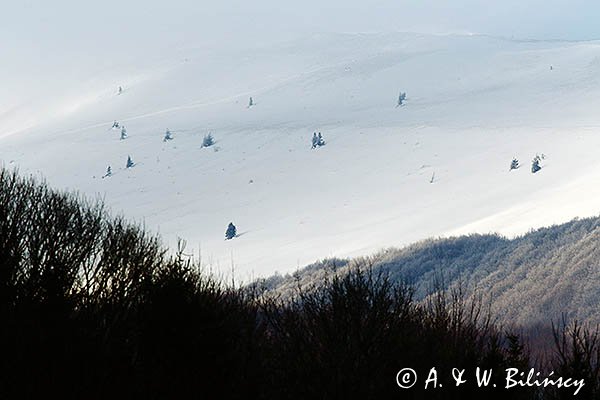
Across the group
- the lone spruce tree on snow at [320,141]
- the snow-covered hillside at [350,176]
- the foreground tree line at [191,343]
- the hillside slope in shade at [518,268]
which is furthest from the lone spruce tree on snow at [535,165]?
the foreground tree line at [191,343]

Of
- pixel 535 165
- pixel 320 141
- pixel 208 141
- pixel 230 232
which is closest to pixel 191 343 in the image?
pixel 230 232

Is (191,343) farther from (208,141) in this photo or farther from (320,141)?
(208,141)

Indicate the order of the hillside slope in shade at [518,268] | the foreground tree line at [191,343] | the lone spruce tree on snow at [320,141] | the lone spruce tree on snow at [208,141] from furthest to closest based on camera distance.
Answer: the lone spruce tree on snow at [208,141]
the lone spruce tree on snow at [320,141]
the hillside slope in shade at [518,268]
the foreground tree line at [191,343]

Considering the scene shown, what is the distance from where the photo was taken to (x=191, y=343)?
2561 centimetres

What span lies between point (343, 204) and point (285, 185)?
1069cm

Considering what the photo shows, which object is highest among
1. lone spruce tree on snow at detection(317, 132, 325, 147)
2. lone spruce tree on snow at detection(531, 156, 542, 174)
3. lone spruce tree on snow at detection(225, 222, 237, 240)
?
lone spruce tree on snow at detection(317, 132, 325, 147)

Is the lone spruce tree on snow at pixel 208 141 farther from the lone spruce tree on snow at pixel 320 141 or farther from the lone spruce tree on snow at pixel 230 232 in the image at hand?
the lone spruce tree on snow at pixel 230 232

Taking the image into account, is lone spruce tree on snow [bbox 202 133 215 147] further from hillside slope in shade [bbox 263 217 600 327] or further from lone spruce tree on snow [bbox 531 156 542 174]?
lone spruce tree on snow [bbox 531 156 542 174]

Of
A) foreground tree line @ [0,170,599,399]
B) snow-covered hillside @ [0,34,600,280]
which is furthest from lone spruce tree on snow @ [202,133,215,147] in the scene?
foreground tree line @ [0,170,599,399]

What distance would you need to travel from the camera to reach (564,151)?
164750 millimetres

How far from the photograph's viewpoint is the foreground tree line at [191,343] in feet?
77.5

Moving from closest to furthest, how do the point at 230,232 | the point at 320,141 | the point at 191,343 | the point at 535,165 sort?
the point at 191,343 → the point at 230,232 → the point at 535,165 → the point at 320,141

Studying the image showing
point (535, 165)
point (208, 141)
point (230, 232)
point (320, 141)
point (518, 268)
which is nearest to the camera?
point (518, 268)

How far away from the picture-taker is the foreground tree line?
23.6m
